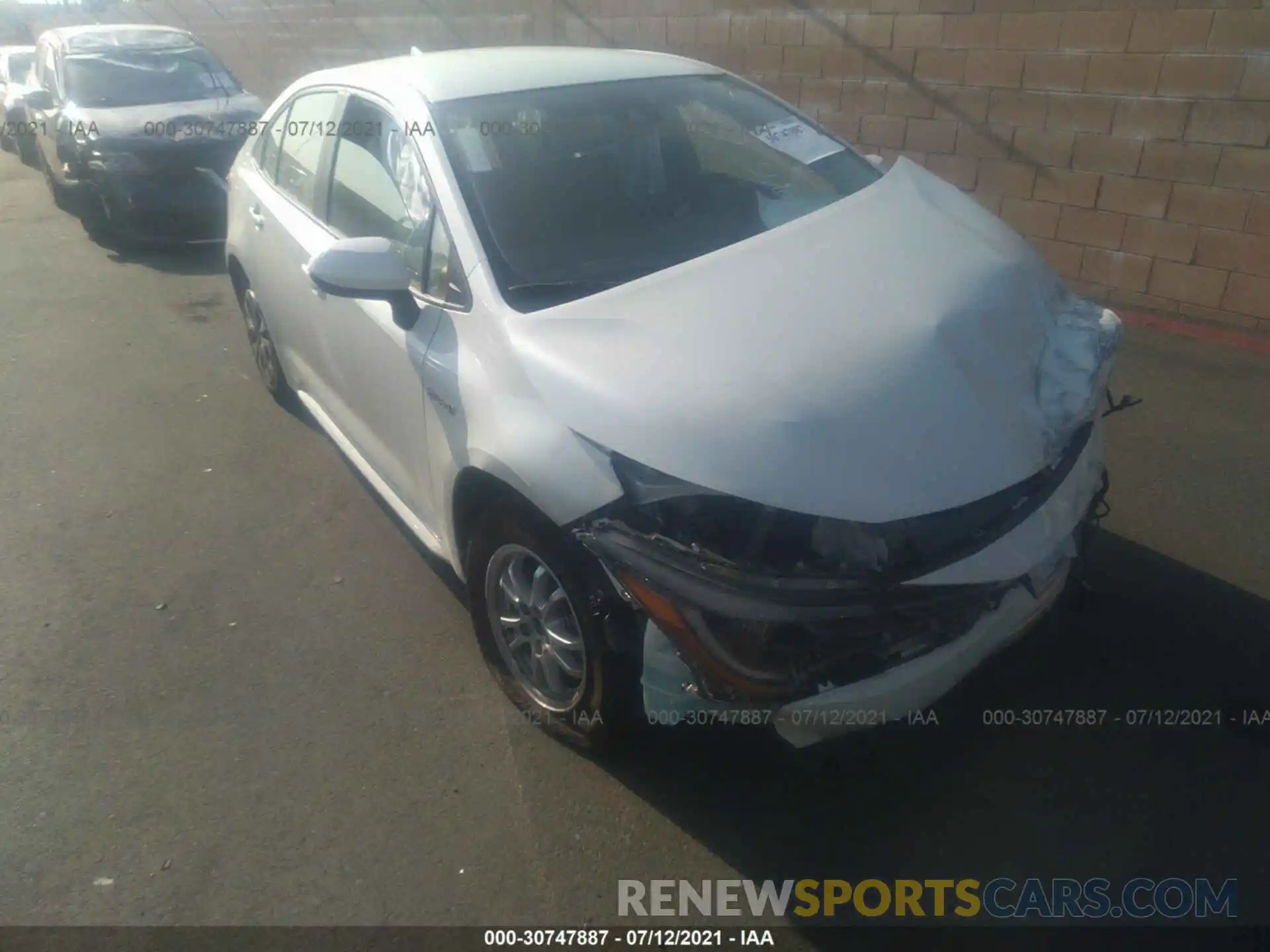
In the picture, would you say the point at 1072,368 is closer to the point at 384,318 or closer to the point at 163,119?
the point at 384,318

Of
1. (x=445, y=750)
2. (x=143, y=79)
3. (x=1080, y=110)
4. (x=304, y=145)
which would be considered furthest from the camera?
(x=143, y=79)

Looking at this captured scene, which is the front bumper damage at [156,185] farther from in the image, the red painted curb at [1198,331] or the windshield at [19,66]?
the red painted curb at [1198,331]

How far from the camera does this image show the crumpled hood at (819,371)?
6.98 ft

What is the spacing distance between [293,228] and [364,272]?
144cm

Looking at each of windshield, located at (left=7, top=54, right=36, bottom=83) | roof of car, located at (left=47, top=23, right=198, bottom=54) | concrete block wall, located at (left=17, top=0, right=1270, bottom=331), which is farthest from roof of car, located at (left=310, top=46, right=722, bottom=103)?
windshield, located at (left=7, top=54, right=36, bottom=83)

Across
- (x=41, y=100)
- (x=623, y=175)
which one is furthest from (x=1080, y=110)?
(x=41, y=100)

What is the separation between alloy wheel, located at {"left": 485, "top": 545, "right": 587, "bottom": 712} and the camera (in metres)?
2.59

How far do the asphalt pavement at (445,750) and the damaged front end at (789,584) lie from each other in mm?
529

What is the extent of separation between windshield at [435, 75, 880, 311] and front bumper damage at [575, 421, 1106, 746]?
926mm

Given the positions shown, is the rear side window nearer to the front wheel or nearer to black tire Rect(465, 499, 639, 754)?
the front wheel

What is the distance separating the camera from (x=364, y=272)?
8.99 feet

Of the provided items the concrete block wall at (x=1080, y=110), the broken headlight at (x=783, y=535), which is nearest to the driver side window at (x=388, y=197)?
the broken headlight at (x=783, y=535)

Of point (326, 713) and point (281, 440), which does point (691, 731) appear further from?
point (281, 440)

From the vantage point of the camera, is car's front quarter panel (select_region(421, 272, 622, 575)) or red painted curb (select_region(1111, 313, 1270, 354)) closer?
car's front quarter panel (select_region(421, 272, 622, 575))
